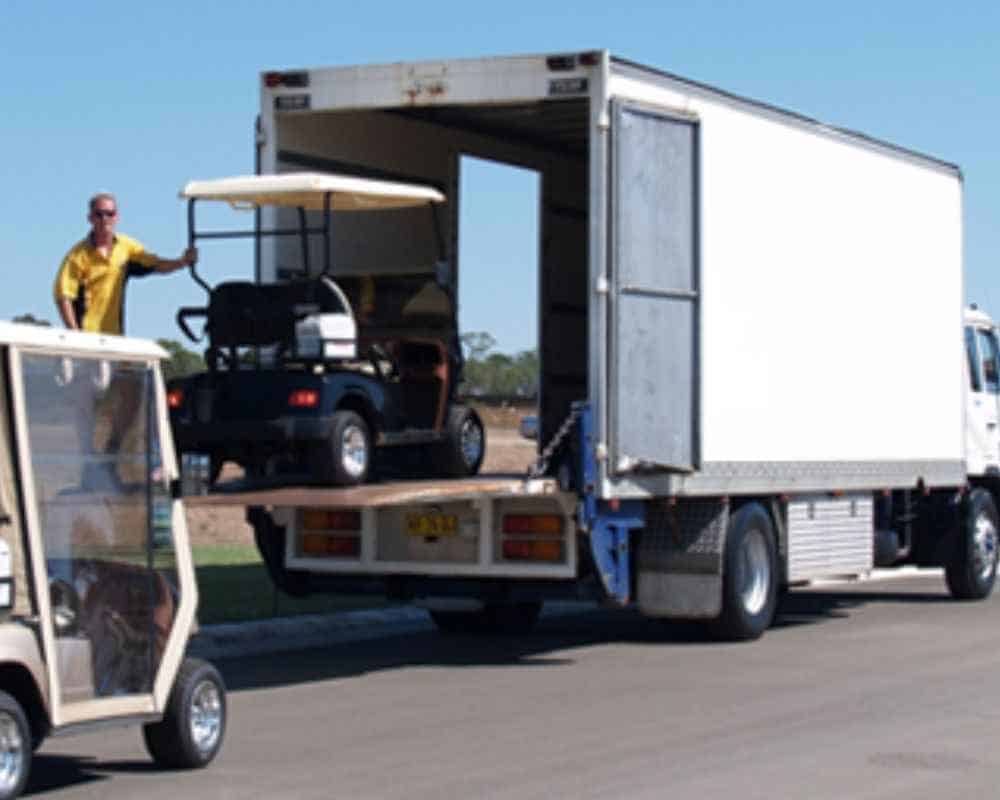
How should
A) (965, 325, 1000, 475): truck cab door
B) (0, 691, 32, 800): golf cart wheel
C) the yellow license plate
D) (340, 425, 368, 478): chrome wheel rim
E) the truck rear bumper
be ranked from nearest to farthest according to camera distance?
(0, 691, 32, 800): golf cart wheel < the truck rear bumper < (340, 425, 368, 478): chrome wheel rim < the yellow license plate < (965, 325, 1000, 475): truck cab door

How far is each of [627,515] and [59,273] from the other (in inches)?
A: 172

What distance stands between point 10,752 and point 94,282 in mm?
4983

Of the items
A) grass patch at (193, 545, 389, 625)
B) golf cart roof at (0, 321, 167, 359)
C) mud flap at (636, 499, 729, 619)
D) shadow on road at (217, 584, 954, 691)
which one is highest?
golf cart roof at (0, 321, 167, 359)

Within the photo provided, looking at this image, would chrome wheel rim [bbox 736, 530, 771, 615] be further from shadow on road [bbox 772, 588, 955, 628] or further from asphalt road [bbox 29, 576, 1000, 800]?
shadow on road [bbox 772, 588, 955, 628]

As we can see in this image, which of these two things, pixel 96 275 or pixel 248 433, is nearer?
pixel 96 275

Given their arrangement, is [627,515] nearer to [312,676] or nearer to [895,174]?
[312,676]

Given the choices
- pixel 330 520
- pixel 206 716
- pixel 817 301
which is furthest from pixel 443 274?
pixel 206 716

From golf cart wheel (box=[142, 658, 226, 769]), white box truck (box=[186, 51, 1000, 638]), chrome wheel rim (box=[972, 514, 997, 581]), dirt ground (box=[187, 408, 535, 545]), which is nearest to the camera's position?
golf cart wheel (box=[142, 658, 226, 769])

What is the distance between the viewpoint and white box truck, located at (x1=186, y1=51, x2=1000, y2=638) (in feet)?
48.4

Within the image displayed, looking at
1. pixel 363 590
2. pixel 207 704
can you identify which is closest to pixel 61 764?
pixel 207 704

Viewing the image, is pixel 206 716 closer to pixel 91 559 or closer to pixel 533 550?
pixel 91 559

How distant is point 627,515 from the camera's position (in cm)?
1527

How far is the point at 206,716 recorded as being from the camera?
34.3 feet

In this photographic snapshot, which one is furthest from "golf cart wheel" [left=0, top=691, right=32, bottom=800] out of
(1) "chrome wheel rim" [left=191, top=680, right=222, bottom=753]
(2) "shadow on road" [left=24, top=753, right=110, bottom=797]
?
(1) "chrome wheel rim" [left=191, top=680, right=222, bottom=753]
